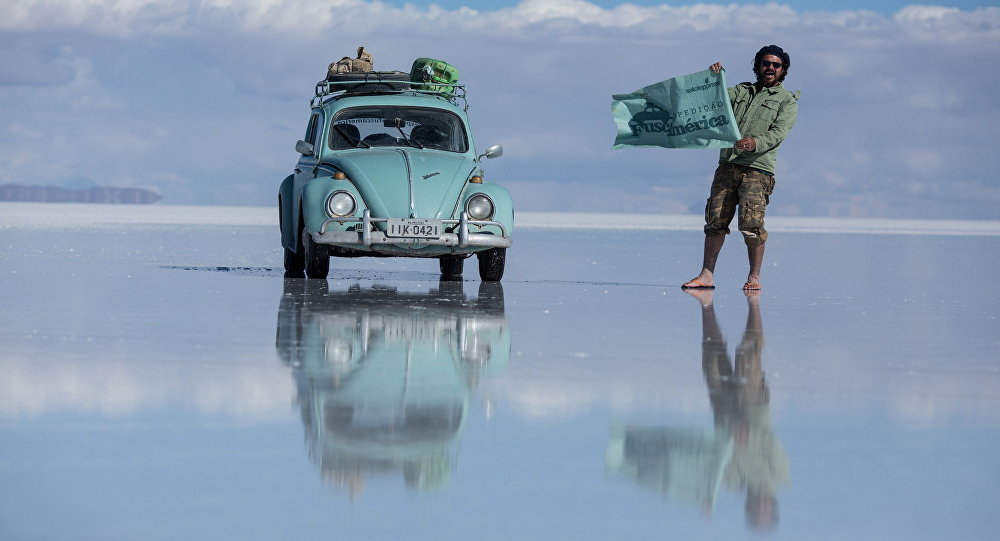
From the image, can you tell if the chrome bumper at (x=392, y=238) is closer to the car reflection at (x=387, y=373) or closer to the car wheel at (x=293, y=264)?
the car reflection at (x=387, y=373)

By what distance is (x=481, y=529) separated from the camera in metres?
3.52

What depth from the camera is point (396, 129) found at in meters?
13.7

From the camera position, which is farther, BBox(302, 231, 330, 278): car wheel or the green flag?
BBox(302, 231, 330, 278): car wheel

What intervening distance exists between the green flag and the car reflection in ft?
8.29

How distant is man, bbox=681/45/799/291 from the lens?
12047 mm

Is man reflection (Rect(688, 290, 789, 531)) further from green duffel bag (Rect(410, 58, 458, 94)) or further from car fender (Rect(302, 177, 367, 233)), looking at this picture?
green duffel bag (Rect(410, 58, 458, 94))

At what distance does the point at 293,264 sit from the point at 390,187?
80.7 inches

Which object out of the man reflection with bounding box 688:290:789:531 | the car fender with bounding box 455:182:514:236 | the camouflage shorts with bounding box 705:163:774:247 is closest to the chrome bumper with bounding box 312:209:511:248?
the car fender with bounding box 455:182:514:236

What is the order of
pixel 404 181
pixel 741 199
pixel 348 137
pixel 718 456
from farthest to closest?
pixel 348 137 < pixel 404 181 < pixel 741 199 < pixel 718 456

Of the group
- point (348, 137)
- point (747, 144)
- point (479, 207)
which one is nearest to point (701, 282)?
point (747, 144)

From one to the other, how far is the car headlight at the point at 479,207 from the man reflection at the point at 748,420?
415 centimetres

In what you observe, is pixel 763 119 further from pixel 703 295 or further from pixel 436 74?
pixel 436 74

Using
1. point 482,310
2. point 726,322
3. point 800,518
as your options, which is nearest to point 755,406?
point 800,518

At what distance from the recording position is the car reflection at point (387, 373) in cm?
431
